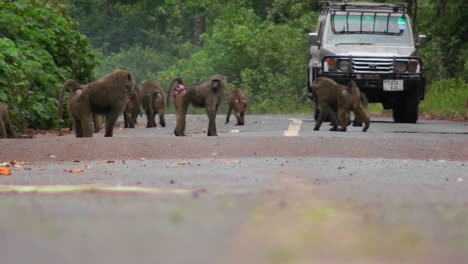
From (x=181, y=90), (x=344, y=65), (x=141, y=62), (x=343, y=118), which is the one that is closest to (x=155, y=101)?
(x=344, y=65)

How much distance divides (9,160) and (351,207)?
23.5ft

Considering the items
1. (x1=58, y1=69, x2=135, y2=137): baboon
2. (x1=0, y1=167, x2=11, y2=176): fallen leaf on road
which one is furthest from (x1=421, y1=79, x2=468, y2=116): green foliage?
(x1=0, y1=167, x2=11, y2=176): fallen leaf on road

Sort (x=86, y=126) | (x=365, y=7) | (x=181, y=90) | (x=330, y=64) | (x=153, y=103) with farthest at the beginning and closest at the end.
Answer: (x=365, y=7) → (x=153, y=103) → (x=330, y=64) → (x=181, y=90) → (x=86, y=126)

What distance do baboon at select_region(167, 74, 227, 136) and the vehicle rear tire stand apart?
21.2ft

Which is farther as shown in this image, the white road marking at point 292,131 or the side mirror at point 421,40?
the side mirror at point 421,40

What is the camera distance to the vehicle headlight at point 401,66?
2581 centimetres

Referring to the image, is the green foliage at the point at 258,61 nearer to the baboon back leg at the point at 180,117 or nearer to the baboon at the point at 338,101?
the baboon at the point at 338,101

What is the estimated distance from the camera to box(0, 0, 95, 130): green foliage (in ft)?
68.7

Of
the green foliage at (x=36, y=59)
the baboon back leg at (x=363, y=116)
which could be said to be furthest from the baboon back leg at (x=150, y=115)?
the baboon back leg at (x=363, y=116)

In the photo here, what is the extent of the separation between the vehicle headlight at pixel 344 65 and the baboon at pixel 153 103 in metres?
3.56

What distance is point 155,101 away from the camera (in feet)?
85.4

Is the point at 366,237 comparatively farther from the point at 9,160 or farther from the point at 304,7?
the point at 304,7

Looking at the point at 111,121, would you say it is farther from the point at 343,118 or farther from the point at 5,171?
the point at 5,171

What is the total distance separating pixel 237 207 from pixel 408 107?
19077 mm
